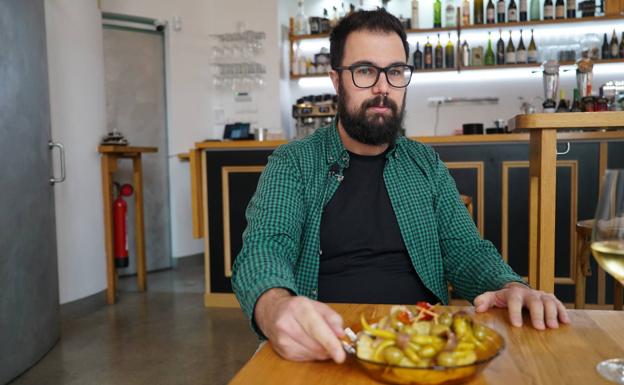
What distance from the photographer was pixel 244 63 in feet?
20.4

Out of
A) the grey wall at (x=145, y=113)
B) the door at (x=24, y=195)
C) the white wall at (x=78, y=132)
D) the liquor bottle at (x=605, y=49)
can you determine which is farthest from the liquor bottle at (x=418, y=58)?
the door at (x=24, y=195)

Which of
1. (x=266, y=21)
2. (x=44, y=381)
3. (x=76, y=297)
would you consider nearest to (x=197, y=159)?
(x=76, y=297)

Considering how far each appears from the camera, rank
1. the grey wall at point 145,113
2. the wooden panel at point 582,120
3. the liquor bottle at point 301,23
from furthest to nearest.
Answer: the liquor bottle at point 301,23 → the grey wall at point 145,113 → the wooden panel at point 582,120

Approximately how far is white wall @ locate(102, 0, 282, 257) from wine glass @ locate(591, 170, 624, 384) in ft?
17.6

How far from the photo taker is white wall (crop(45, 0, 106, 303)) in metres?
3.91

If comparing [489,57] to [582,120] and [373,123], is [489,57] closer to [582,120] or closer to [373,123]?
[582,120]

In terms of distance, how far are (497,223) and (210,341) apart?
2023 mm

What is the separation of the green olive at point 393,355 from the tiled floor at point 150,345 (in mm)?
2394

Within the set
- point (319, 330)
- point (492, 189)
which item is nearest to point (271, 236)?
point (319, 330)

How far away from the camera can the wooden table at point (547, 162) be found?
1903 mm

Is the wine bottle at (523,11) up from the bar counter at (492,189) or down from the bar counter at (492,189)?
up

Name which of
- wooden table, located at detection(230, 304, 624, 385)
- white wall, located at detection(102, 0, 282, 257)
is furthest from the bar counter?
wooden table, located at detection(230, 304, 624, 385)

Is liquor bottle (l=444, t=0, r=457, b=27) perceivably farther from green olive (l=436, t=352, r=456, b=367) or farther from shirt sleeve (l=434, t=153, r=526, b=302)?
green olive (l=436, t=352, r=456, b=367)

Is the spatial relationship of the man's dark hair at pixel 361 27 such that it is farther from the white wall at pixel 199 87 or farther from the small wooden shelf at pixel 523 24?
the white wall at pixel 199 87
